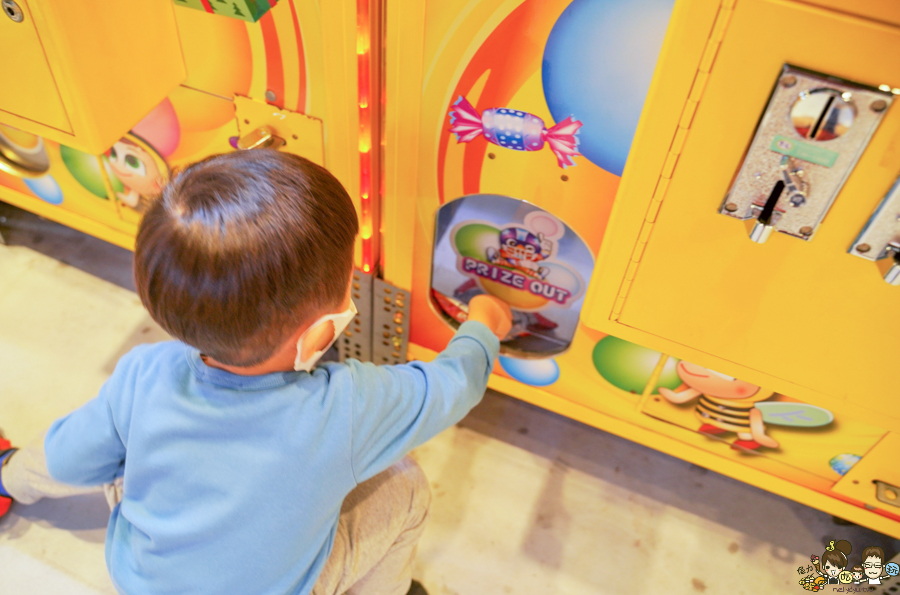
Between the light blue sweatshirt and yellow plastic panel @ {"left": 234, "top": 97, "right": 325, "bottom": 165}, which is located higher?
yellow plastic panel @ {"left": 234, "top": 97, "right": 325, "bottom": 165}

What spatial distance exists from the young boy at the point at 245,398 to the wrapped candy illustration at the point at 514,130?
0.27 meters

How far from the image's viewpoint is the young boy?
0.64 m

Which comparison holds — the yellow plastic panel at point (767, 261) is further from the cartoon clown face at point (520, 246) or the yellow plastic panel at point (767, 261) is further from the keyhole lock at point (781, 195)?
the cartoon clown face at point (520, 246)

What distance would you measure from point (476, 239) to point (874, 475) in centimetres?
72

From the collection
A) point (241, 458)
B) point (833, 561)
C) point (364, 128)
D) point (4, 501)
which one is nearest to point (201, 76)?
point (364, 128)

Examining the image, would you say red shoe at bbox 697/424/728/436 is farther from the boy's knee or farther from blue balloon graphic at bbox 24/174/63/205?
blue balloon graphic at bbox 24/174/63/205

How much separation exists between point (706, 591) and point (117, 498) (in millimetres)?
972

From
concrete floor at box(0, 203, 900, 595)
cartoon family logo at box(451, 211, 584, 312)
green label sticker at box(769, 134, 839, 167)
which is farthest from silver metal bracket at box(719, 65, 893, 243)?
concrete floor at box(0, 203, 900, 595)

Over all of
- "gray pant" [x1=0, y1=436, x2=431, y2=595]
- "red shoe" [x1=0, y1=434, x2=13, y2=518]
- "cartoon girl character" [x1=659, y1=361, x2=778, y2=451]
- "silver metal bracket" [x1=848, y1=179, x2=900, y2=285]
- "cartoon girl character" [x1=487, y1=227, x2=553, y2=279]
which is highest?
"silver metal bracket" [x1=848, y1=179, x2=900, y2=285]

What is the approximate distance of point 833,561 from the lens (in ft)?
4.16

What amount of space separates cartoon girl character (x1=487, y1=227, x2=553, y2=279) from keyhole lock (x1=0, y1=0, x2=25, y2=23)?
0.71 metres

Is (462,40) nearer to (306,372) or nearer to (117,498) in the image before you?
(306,372)

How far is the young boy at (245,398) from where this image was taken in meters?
0.64

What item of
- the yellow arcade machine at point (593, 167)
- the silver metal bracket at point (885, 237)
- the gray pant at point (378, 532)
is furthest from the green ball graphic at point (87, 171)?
the silver metal bracket at point (885, 237)
